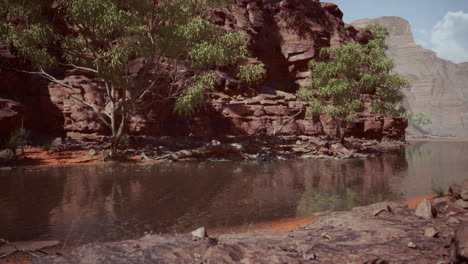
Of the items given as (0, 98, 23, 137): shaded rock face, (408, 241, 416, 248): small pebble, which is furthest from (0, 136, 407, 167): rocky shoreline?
(408, 241, 416, 248): small pebble

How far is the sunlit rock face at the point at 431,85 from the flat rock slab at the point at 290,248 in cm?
8200

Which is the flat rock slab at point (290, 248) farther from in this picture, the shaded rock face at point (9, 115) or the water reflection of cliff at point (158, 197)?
the shaded rock face at point (9, 115)

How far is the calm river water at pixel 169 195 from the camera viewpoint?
6574 mm

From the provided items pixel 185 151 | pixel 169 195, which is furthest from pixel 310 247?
pixel 185 151

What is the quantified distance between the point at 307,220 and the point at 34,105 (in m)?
24.0

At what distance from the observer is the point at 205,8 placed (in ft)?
66.0

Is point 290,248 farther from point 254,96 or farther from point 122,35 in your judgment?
point 254,96

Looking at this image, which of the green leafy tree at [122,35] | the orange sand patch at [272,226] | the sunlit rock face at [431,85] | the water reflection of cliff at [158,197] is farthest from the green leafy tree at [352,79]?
the sunlit rock face at [431,85]

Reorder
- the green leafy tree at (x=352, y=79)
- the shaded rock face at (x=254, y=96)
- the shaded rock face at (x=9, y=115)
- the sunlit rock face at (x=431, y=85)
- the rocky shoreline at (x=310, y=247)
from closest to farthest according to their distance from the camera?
the rocky shoreline at (x=310, y=247)
the shaded rock face at (x=9, y=115)
the shaded rock face at (x=254, y=96)
the green leafy tree at (x=352, y=79)
the sunlit rock face at (x=431, y=85)

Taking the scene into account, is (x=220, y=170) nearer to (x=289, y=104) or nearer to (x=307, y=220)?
(x=307, y=220)

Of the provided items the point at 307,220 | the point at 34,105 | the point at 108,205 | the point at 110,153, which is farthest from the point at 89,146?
the point at 307,220

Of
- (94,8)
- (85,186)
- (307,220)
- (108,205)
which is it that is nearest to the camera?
(307,220)

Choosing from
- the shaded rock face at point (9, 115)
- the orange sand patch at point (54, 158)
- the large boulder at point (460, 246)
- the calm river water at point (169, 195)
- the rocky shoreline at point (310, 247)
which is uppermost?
the shaded rock face at point (9, 115)

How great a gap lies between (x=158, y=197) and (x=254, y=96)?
2316cm
